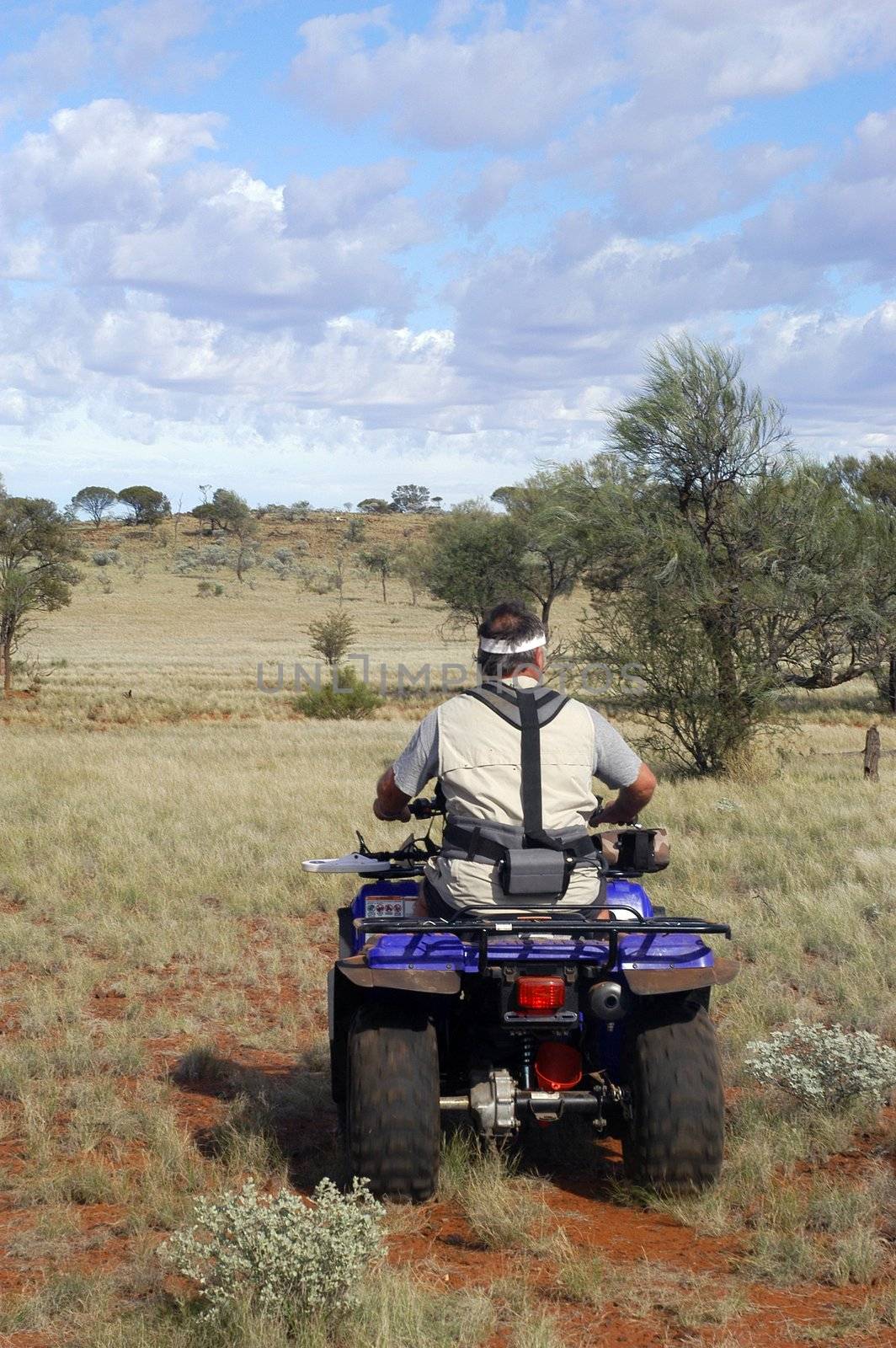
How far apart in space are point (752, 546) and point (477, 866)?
15202mm

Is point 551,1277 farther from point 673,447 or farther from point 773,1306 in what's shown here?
point 673,447

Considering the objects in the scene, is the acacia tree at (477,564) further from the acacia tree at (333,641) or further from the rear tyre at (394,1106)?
the rear tyre at (394,1106)

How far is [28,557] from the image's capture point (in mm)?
35688

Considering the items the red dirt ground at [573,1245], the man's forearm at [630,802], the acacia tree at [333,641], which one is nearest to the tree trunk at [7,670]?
the acacia tree at [333,641]

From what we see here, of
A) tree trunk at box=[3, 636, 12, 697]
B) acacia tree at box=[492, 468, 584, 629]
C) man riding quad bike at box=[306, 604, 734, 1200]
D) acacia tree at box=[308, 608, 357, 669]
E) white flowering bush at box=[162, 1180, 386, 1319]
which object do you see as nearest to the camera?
white flowering bush at box=[162, 1180, 386, 1319]

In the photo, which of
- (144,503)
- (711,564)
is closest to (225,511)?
(144,503)

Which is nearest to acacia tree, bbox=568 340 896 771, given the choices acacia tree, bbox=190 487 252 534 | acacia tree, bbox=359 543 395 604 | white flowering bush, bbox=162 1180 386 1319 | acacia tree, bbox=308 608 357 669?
white flowering bush, bbox=162 1180 386 1319

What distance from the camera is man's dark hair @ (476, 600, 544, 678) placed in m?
4.43

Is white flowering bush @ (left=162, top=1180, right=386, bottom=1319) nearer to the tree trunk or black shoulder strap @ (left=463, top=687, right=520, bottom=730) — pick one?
black shoulder strap @ (left=463, top=687, right=520, bottom=730)

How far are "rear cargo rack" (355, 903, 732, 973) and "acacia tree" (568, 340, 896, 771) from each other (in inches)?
505

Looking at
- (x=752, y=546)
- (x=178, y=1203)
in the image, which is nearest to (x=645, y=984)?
(x=178, y=1203)

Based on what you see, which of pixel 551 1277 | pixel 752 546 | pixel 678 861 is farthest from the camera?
pixel 752 546

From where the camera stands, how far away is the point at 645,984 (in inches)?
161

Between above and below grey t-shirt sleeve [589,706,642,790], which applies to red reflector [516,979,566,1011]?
below
